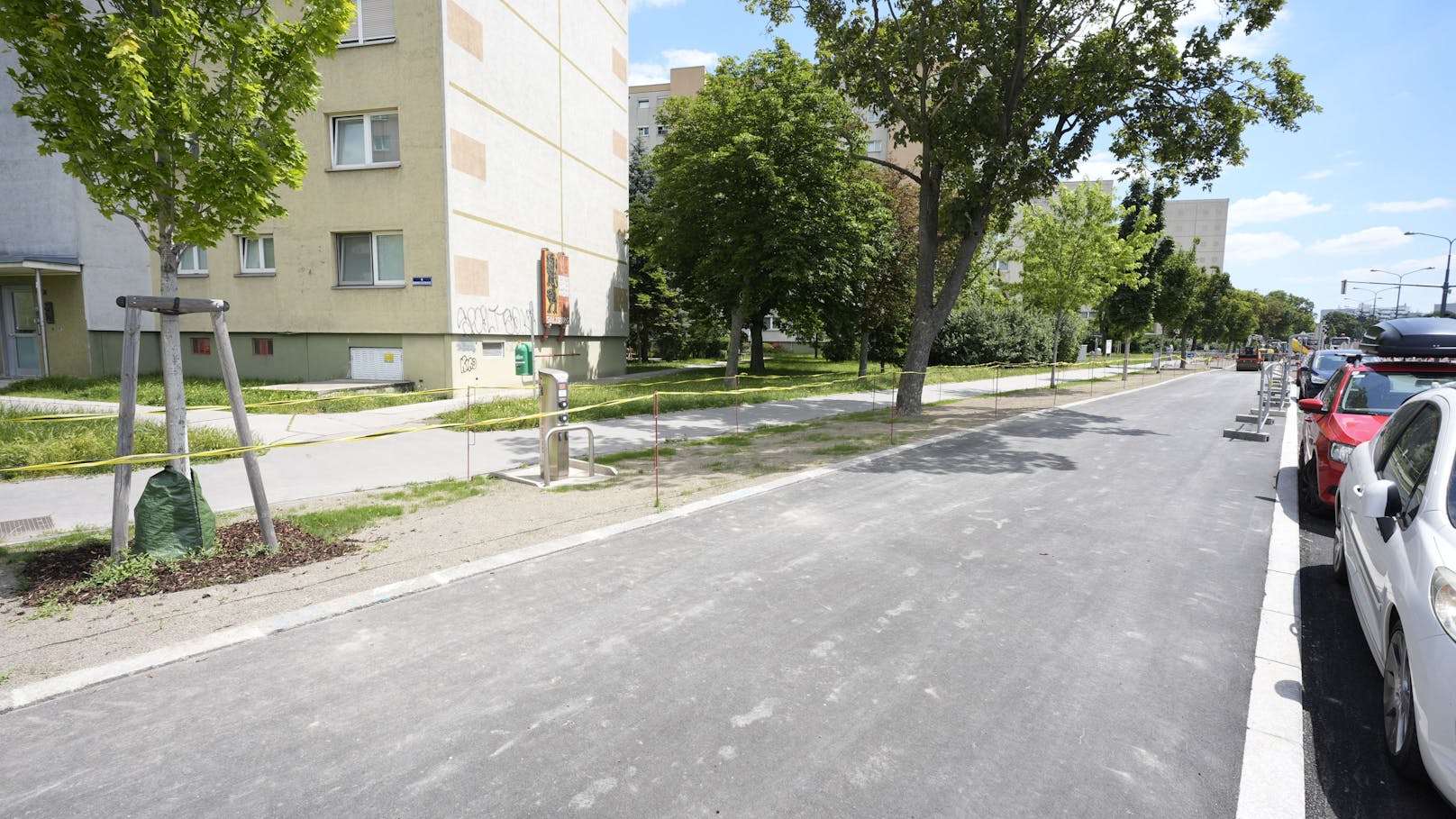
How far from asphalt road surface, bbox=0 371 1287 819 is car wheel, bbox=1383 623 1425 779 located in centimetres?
55

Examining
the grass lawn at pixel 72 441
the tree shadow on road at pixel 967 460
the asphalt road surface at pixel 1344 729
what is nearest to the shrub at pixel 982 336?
the tree shadow on road at pixel 967 460

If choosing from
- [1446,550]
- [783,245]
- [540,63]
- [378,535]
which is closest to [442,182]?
[540,63]

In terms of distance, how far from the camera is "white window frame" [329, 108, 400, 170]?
61.5ft

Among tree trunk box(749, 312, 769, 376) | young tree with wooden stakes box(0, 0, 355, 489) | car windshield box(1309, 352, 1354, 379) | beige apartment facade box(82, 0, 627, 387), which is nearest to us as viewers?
young tree with wooden stakes box(0, 0, 355, 489)

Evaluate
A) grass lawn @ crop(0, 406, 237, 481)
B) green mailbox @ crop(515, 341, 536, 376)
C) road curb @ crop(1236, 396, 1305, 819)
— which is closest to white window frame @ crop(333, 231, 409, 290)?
green mailbox @ crop(515, 341, 536, 376)

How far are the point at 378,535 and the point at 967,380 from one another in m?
26.6

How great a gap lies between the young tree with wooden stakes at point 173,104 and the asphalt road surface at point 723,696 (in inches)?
109

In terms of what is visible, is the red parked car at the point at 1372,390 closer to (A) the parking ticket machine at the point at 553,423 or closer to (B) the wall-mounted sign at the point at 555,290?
(A) the parking ticket machine at the point at 553,423

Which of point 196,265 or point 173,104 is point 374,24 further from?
point 173,104

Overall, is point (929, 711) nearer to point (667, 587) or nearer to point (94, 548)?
point (667, 587)

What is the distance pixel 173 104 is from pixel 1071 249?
24700 mm

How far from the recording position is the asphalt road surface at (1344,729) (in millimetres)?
2938

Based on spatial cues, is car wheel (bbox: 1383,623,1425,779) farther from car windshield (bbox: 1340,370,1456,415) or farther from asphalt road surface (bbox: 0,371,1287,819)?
car windshield (bbox: 1340,370,1456,415)

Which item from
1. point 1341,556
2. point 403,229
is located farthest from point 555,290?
point 1341,556
